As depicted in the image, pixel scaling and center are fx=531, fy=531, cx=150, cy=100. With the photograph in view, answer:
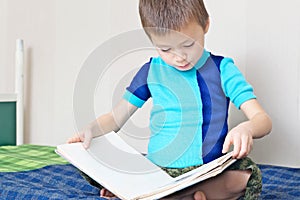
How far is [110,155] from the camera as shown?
0.99 m

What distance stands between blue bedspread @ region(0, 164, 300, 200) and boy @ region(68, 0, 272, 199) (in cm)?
10

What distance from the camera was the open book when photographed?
769 mm

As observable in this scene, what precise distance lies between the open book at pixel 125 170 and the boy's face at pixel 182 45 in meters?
0.19

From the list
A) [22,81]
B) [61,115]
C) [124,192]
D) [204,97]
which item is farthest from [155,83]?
[22,81]

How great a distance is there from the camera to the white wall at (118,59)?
1313 mm

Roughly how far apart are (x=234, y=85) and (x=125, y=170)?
0.83 ft

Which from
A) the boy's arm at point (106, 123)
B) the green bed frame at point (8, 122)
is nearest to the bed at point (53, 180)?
the boy's arm at point (106, 123)

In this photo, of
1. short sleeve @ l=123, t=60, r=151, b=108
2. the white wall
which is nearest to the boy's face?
short sleeve @ l=123, t=60, r=151, b=108

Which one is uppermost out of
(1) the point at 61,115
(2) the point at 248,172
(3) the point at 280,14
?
(3) the point at 280,14

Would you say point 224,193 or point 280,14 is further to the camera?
point 280,14

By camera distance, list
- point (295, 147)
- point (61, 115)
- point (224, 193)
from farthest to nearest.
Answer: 1. point (61, 115)
2. point (295, 147)
3. point (224, 193)

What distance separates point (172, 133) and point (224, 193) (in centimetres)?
22

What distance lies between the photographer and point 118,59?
5.06 feet

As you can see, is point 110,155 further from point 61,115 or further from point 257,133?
point 61,115
